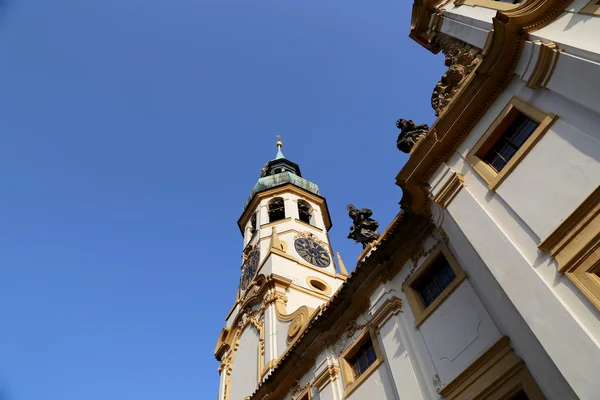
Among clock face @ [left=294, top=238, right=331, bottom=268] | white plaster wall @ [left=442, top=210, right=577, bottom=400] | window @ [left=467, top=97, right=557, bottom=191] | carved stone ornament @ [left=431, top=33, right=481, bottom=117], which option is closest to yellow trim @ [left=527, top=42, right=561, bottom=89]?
window @ [left=467, top=97, right=557, bottom=191]

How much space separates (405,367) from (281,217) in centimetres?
2060

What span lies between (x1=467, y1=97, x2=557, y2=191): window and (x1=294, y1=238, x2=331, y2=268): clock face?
642 inches

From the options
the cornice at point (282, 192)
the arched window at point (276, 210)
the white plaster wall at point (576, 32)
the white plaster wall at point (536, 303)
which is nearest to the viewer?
the white plaster wall at point (536, 303)

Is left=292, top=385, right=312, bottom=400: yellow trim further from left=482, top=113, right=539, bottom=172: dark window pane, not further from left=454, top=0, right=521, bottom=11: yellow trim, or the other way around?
left=454, top=0, right=521, bottom=11: yellow trim

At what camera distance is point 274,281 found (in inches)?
811

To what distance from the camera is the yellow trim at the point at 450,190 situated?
882 centimetres

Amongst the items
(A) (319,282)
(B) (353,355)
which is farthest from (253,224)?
(B) (353,355)

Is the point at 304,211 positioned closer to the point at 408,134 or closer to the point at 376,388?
the point at 408,134

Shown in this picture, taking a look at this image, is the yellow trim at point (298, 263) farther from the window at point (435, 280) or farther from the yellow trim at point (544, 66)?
the yellow trim at point (544, 66)

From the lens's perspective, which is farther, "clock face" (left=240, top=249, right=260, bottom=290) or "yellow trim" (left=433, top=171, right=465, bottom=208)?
"clock face" (left=240, top=249, right=260, bottom=290)

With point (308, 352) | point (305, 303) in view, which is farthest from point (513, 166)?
point (305, 303)

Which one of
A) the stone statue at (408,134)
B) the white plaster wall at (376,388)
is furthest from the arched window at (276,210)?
the white plaster wall at (376,388)

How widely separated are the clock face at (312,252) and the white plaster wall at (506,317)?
15313 mm

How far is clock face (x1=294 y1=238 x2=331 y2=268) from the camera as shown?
2453cm
